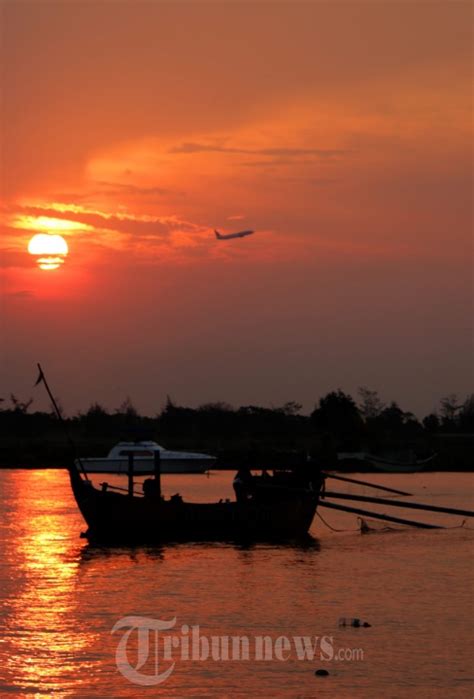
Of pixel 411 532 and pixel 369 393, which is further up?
pixel 369 393

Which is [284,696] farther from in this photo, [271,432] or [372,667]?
[271,432]

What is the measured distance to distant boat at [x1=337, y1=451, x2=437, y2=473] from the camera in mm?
103537

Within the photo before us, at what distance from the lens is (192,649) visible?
78.0ft

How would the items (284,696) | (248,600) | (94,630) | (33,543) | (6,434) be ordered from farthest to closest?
(6,434) < (33,543) < (248,600) < (94,630) < (284,696)

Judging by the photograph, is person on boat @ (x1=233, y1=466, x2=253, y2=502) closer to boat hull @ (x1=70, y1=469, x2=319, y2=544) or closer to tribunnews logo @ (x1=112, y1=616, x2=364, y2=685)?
boat hull @ (x1=70, y1=469, x2=319, y2=544)

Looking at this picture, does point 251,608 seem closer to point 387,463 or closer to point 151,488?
point 151,488

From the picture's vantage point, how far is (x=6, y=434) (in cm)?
14775

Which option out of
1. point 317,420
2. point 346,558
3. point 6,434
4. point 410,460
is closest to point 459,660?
point 346,558

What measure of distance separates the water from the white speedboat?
38901mm

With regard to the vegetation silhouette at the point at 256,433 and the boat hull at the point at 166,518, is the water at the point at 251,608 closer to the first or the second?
the boat hull at the point at 166,518

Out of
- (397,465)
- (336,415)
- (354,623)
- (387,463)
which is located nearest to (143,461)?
(387,463)

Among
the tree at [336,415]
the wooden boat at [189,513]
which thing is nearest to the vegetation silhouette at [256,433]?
the tree at [336,415]

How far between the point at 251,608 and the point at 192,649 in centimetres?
524

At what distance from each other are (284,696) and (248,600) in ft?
32.2
